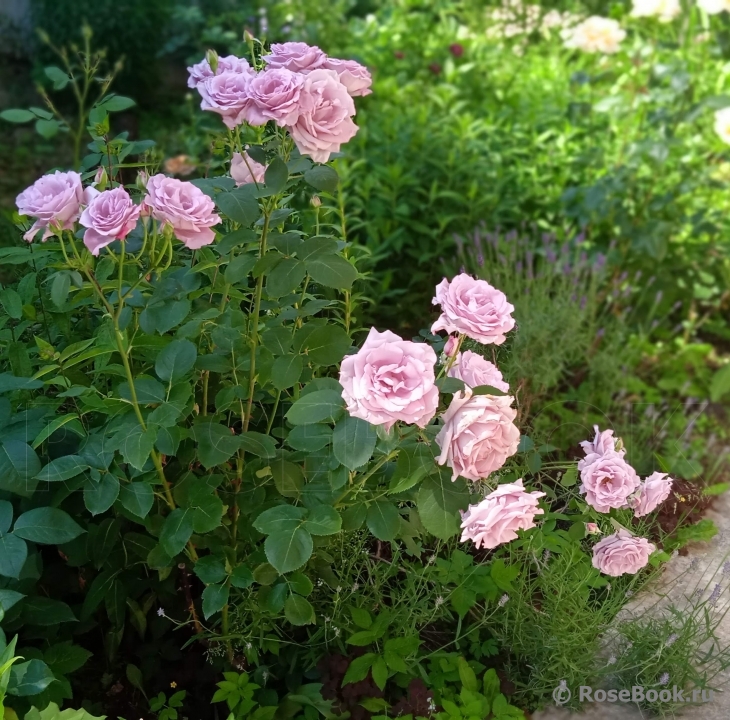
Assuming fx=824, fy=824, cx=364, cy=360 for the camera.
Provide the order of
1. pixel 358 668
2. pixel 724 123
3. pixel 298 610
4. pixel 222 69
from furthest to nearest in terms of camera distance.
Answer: pixel 724 123 → pixel 358 668 → pixel 298 610 → pixel 222 69

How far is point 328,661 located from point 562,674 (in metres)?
0.49

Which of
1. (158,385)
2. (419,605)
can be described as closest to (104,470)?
(158,385)

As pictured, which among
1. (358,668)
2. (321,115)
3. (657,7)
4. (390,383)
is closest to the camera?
(390,383)

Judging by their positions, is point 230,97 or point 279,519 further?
point 279,519

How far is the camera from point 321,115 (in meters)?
1.23

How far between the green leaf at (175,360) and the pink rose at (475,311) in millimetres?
437

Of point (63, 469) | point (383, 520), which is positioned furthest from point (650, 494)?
point (63, 469)

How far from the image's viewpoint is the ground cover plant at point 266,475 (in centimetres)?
125

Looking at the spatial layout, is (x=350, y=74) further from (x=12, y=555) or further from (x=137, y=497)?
(x=12, y=555)

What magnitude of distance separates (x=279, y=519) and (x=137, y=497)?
25 centimetres

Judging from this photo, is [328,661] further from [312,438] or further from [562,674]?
[312,438]

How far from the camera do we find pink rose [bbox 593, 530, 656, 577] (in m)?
1.55

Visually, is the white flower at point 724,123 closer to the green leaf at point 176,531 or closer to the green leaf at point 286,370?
the green leaf at point 286,370

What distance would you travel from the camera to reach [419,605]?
5.72ft
